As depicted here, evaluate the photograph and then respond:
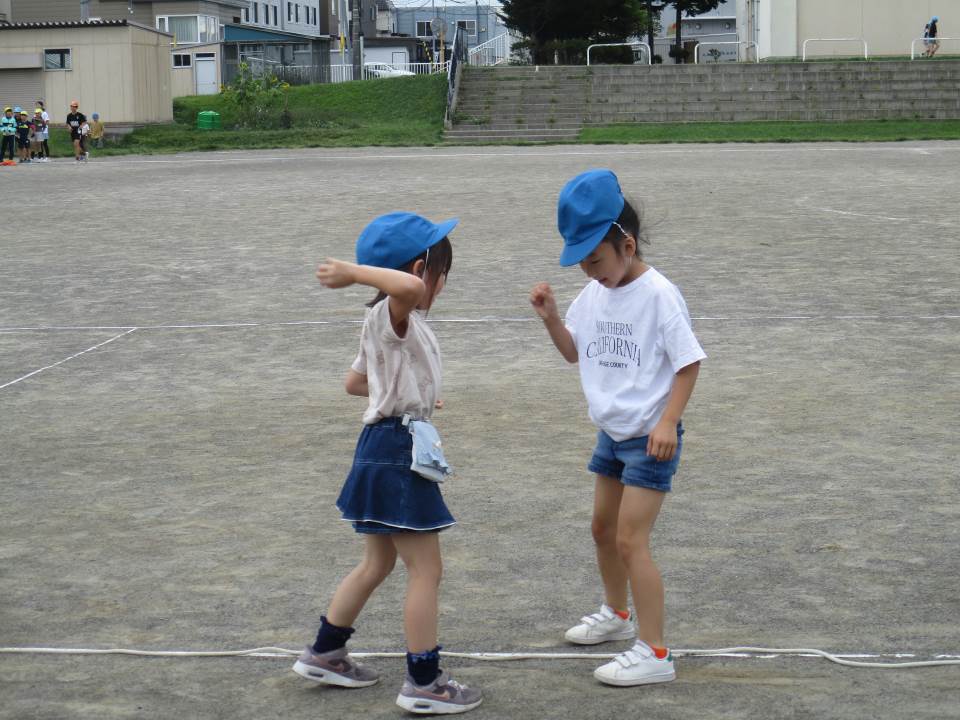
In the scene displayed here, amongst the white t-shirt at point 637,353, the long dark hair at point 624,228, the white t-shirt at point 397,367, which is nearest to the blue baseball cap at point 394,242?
the white t-shirt at point 397,367

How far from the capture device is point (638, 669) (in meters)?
3.91

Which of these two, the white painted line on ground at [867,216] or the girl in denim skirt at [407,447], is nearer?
the girl in denim skirt at [407,447]

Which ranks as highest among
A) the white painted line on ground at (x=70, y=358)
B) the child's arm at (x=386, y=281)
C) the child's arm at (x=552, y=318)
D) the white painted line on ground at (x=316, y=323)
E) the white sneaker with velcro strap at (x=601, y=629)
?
the child's arm at (x=386, y=281)

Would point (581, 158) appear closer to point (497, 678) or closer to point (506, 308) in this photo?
point (506, 308)

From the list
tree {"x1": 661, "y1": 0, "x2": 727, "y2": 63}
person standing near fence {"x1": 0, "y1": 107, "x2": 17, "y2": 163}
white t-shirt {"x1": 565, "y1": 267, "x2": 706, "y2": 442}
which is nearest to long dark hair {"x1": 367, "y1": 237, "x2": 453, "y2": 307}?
white t-shirt {"x1": 565, "y1": 267, "x2": 706, "y2": 442}

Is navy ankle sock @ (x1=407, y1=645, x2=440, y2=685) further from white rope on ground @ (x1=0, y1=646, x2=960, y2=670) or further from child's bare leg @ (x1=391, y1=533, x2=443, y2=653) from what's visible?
white rope on ground @ (x1=0, y1=646, x2=960, y2=670)

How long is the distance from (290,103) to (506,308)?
3716cm

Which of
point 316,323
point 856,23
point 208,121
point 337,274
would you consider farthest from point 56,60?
point 337,274

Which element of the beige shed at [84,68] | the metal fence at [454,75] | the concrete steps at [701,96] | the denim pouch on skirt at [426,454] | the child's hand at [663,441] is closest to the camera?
the denim pouch on skirt at [426,454]

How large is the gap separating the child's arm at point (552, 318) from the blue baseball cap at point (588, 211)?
0.54 feet

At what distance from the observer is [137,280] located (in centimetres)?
1318

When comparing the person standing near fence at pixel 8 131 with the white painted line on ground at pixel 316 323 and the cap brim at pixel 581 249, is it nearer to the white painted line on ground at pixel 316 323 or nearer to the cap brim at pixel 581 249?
the white painted line on ground at pixel 316 323

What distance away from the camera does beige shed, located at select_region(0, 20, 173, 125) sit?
42719 millimetres

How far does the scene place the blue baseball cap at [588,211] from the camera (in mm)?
3924
